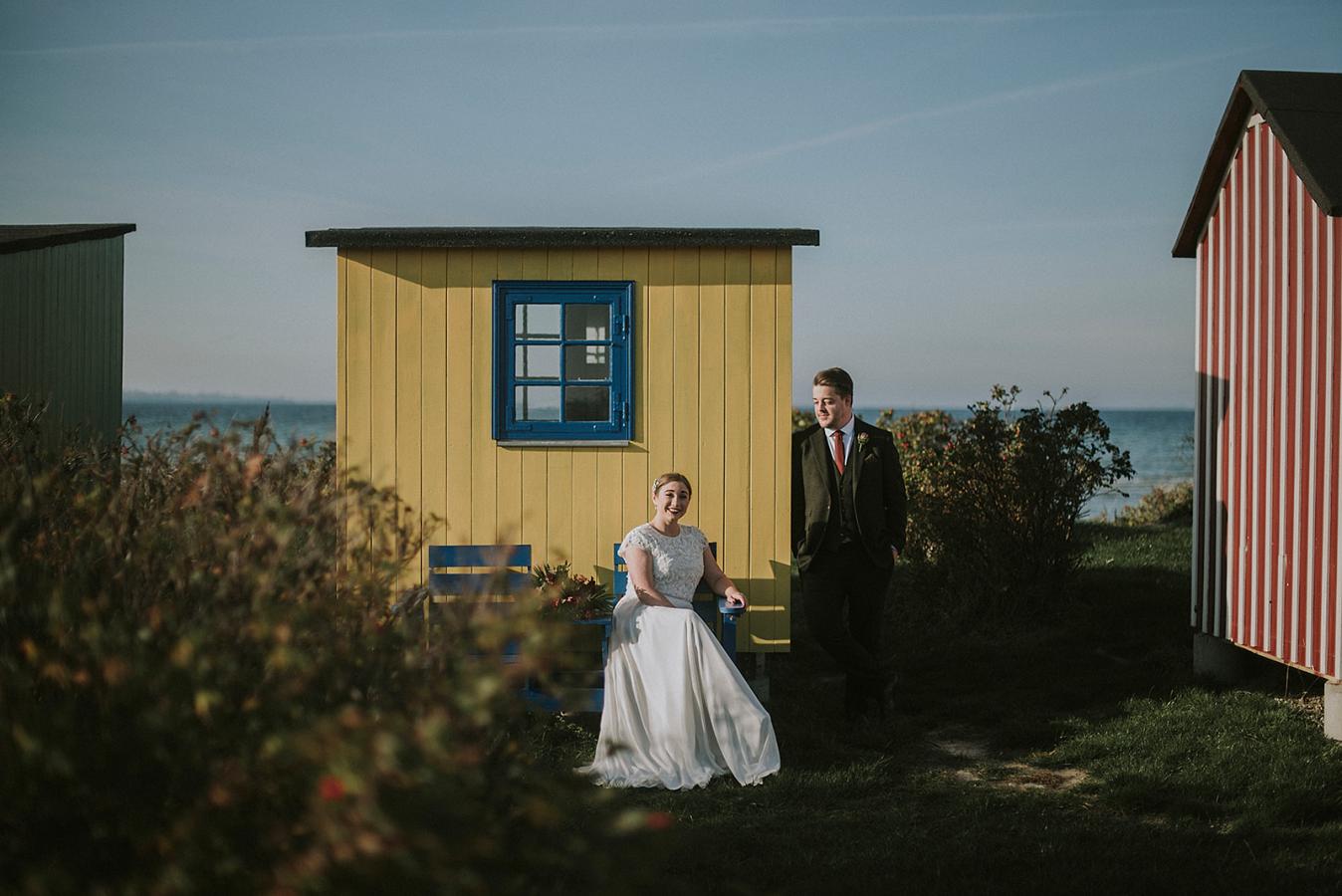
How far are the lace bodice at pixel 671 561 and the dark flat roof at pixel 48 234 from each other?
706 centimetres

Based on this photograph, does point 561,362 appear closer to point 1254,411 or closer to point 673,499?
point 673,499

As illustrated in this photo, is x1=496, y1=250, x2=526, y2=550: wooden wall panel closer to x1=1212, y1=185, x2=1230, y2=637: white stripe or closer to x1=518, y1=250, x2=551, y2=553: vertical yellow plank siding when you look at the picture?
x1=518, y1=250, x2=551, y2=553: vertical yellow plank siding

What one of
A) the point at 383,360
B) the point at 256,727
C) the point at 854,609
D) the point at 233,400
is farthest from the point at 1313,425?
the point at 233,400

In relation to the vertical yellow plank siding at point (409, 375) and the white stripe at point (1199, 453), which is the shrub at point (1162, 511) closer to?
the white stripe at point (1199, 453)

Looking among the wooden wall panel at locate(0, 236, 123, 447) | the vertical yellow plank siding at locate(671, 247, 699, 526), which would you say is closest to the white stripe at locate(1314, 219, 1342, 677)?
the vertical yellow plank siding at locate(671, 247, 699, 526)

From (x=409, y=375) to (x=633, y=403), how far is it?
4.53 feet

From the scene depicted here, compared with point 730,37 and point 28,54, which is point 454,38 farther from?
point 28,54

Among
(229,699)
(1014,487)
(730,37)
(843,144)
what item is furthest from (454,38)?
(229,699)

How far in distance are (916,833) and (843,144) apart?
25370 mm

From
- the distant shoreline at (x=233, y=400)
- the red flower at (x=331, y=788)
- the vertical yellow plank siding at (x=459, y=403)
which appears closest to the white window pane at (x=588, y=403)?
the vertical yellow plank siding at (x=459, y=403)

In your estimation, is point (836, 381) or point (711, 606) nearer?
point (836, 381)

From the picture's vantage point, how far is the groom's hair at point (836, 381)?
21.4 ft

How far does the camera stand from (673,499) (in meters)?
6.34

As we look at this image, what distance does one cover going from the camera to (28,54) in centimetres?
3406
